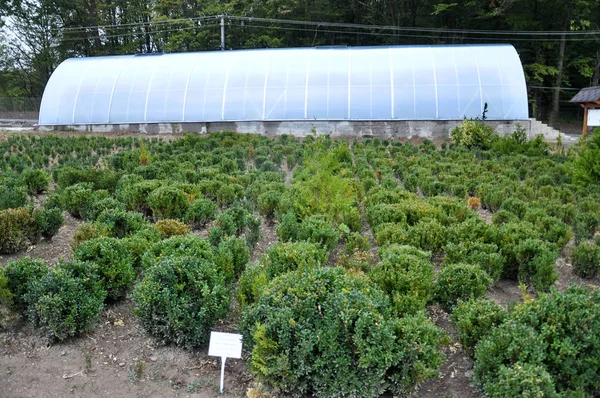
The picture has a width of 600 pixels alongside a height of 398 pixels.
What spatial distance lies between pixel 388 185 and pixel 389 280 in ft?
17.9

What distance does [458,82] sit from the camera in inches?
869

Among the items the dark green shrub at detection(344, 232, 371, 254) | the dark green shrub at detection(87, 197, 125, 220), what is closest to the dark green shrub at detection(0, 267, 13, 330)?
the dark green shrub at detection(87, 197, 125, 220)

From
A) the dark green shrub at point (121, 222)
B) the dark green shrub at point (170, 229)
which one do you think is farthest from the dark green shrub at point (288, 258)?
the dark green shrub at point (121, 222)

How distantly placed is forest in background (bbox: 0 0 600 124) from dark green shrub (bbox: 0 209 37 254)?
29975 millimetres

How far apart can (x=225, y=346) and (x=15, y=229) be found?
444 centimetres

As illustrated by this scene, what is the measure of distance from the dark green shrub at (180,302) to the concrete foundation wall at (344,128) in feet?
55.3

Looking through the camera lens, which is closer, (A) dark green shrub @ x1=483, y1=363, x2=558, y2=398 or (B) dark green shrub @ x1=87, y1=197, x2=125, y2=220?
(A) dark green shrub @ x1=483, y1=363, x2=558, y2=398

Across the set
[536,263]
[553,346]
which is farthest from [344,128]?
[553,346]

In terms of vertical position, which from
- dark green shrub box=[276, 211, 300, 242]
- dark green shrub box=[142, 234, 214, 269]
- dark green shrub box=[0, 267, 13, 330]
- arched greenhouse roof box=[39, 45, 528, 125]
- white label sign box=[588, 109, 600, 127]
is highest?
arched greenhouse roof box=[39, 45, 528, 125]

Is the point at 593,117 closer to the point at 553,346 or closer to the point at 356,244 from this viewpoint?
the point at 356,244

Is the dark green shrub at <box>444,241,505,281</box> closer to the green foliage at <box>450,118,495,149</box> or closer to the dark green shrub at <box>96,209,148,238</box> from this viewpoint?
the dark green shrub at <box>96,209,148,238</box>

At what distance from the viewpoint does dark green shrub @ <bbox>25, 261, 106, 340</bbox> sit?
472 cm

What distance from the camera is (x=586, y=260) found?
6.31m

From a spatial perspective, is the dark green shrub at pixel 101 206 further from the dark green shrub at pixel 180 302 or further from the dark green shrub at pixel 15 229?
the dark green shrub at pixel 180 302
